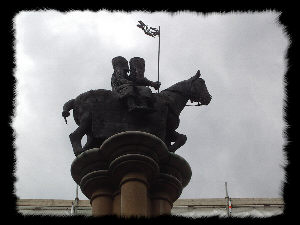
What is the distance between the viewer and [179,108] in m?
12.7

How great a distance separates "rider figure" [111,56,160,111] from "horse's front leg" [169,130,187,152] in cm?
75

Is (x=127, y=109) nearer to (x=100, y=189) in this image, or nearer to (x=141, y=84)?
(x=141, y=84)

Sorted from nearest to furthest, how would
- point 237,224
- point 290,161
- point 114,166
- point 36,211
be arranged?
point 290,161 < point 237,224 < point 114,166 < point 36,211

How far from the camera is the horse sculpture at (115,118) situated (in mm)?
11844

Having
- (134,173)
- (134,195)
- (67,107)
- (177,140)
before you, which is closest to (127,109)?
(177,140)

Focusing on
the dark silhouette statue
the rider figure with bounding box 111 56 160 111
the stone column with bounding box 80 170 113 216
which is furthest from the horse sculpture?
the stone column with bounding box 80 170 113 216

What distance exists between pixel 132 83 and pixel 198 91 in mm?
1322

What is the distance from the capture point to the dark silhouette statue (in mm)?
11875

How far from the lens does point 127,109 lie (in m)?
12.0

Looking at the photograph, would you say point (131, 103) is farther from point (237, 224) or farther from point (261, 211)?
point (261, 211)

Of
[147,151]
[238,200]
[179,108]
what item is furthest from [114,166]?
[238,200]

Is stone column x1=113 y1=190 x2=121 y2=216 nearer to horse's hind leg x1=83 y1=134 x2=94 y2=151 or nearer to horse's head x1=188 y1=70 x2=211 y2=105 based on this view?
horse's hind leg x1=83 y1=134 x2=94 y2=151

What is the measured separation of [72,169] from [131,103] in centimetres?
140

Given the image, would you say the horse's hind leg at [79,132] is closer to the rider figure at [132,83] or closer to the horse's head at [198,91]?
the rider figure at [132,83]
